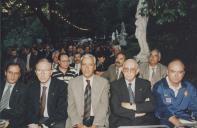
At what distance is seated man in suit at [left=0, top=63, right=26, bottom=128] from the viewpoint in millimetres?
7117

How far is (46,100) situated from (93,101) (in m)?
0.76

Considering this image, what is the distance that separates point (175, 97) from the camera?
6.76 m

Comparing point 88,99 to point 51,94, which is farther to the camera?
point 51,94

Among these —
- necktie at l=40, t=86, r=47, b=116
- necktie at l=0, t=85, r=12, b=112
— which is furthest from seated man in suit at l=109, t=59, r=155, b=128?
necktie at l=0, t=85, r=12, b=112

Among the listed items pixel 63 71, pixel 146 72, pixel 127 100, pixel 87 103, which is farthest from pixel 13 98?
pixel 146 72

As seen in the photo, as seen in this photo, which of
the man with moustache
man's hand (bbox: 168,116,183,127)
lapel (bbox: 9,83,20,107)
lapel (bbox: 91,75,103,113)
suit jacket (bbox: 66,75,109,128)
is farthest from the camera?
the man with moustache

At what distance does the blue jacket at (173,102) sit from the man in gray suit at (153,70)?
3.00m

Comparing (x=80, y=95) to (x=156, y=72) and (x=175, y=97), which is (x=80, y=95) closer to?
(x=175, y=97)

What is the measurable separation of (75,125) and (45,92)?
0.77 meters

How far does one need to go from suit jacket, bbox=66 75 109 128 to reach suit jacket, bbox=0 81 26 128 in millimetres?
773

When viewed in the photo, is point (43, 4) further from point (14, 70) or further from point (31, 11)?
point (14, 70)

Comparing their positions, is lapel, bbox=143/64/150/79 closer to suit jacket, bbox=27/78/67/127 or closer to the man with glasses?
the man with glasses

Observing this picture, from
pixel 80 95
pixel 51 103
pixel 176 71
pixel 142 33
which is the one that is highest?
pixel 142 33

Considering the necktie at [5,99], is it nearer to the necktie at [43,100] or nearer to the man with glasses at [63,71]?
the necktie at [43,100]
